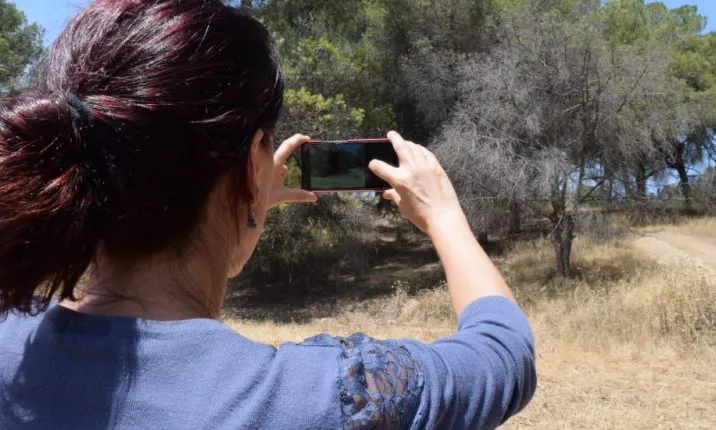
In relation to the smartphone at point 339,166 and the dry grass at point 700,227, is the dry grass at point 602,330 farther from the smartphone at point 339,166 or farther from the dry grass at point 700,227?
the smartphone at point 339,166

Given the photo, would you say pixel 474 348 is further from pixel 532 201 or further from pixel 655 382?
pixel 532 201

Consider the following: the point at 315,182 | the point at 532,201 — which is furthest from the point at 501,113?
the point at 315,182

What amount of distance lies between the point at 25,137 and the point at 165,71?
211mm

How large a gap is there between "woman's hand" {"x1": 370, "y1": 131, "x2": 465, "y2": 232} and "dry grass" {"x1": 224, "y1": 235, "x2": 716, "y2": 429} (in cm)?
480

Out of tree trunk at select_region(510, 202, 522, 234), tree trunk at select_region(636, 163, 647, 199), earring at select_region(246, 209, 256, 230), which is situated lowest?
tree trunk at select_region(510, 202, 522, 234)

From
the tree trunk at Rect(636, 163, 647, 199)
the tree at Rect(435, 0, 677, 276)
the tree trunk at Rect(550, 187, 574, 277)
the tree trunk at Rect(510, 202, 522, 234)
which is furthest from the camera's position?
the tree trunk at Rect(636, 163, 647, 199)

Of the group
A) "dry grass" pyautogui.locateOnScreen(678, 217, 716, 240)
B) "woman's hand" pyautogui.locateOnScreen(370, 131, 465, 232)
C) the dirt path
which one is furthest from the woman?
"dry grass" pyautogui.locateOnScreen(678, 217, 716, 240)

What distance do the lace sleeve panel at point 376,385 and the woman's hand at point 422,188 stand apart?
1.11 feet

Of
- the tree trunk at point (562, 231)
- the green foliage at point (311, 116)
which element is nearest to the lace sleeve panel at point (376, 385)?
the green foliage at point (311, 116)

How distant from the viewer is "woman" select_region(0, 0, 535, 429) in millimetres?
827

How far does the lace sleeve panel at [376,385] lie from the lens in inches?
31.8

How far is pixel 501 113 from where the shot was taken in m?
15.1

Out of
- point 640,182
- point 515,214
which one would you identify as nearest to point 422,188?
point 515,214

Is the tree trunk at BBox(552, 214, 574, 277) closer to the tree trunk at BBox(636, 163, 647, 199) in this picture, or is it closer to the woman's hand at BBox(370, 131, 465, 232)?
the tree trunk at BBox(636, 163, 647, 199)
